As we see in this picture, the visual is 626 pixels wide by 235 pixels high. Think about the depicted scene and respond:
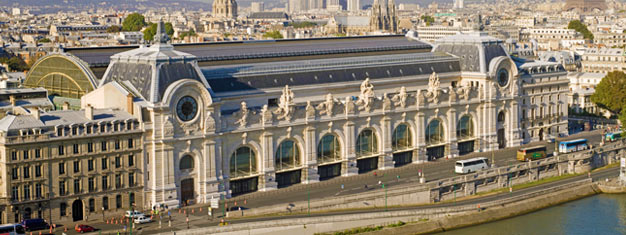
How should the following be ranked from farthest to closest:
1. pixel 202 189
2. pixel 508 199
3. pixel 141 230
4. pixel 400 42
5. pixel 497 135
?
1. pixel 400 42
2. pixel 497 135
3. pixel 508 199
4. pixel 202 189
5. pixel 141 230

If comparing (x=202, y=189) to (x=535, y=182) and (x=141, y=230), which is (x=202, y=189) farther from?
(x=535, y=182)

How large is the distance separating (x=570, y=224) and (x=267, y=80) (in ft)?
97.0

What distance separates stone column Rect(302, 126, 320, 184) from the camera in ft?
316

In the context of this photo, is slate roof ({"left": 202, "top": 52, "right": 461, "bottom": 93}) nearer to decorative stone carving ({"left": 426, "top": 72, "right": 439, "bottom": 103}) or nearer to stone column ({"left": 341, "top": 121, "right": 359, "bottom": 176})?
decorative stone carving ({"left": 426, "top": 72, "right": 439, "bottom": 103})

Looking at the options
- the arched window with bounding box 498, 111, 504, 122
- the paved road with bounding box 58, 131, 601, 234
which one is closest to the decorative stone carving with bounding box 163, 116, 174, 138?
the paved road with bounding box 58, 131, 601, 234

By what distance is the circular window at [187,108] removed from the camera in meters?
87.3

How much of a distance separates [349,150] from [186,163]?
17910 millimetres

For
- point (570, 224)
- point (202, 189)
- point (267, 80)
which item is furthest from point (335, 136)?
point (570, 224)

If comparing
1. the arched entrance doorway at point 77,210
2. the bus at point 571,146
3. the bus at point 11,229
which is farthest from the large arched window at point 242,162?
the bus at point 571,146

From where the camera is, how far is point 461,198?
96.7 m

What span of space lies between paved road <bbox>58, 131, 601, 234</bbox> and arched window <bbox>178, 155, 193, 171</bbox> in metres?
3.65

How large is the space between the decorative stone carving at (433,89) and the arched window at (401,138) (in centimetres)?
412

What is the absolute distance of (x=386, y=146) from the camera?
4063 inches

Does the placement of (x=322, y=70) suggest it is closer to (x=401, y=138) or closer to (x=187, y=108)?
(x=401, y=138)
